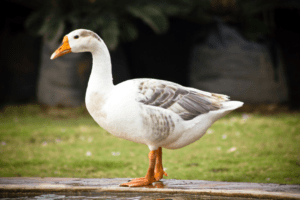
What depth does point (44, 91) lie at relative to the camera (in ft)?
34.4

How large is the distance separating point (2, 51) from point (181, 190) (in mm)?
10369

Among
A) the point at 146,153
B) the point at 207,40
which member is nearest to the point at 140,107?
the point at 146,153

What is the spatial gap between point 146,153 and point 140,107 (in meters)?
2.74

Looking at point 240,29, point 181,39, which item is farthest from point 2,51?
point 240,29

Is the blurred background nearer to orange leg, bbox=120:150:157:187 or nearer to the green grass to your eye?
the green grass

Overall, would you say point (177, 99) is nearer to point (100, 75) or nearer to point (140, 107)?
point (140, 107)

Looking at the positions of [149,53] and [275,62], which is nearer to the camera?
[275,62]

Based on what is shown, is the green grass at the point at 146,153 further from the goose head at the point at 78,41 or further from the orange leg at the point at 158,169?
the goose head at the point at 78,41

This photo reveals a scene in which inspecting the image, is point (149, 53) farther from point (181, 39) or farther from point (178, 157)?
point (178, 157)

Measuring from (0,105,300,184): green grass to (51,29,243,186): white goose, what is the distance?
1.14 meters

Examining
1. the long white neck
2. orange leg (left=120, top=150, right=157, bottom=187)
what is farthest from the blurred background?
orange leg (left=120, top=150, right=157, bottom=187)

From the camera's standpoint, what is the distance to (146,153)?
5844mm

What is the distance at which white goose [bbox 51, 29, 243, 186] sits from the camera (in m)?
3.22

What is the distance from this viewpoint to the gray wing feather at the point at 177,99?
3.34m
